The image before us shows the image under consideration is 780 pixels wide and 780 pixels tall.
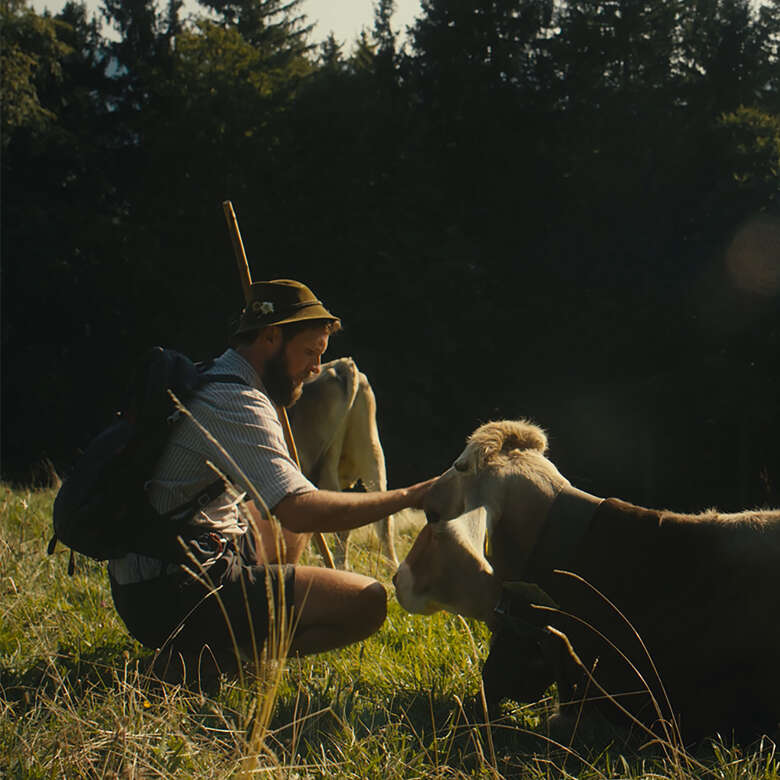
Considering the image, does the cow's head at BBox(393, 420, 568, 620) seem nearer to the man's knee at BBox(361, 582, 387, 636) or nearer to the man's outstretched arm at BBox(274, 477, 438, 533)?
the man's outstretched arm at BBox(274, 477, 438, 533)

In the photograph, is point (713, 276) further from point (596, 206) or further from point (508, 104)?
point (508, 104)

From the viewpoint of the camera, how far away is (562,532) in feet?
9.19

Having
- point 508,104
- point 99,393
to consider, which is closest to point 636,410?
point 508,104

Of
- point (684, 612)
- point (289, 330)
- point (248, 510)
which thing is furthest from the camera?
point (289, 330)

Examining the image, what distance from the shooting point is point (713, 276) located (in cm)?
1684

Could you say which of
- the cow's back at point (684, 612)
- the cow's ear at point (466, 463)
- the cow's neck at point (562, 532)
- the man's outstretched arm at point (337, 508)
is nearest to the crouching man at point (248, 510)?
the man's outstretched arm at point (337, 508)

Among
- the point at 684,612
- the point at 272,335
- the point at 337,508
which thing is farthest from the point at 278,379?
the point at 684,612

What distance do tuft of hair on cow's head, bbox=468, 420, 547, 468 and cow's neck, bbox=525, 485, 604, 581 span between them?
230 mm

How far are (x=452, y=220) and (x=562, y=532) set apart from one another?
17264 millimetres

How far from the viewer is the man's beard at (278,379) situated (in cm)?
333

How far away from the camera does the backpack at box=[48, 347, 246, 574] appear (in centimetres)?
298

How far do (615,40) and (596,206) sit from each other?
378 centimetres

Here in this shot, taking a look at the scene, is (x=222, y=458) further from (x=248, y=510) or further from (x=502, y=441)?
(x=502, y=441)

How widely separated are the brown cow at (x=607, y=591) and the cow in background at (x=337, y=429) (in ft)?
11.1
